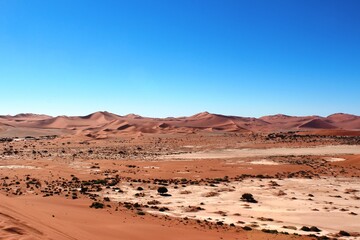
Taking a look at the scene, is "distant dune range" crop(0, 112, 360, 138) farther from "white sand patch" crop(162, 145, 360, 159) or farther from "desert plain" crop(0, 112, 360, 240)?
"desert plain" crop(0, 112, 360, 240)

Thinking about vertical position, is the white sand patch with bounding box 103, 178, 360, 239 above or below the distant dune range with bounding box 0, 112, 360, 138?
below

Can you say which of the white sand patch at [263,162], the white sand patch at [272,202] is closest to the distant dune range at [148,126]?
the white sand patch at [263,162]

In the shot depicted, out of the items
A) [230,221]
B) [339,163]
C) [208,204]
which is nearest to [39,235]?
[230,221]

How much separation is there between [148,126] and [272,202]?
96459 mm

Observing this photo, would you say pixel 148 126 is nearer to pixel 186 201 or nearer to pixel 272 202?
pixel 186 201

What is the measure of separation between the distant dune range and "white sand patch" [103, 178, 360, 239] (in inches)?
2691

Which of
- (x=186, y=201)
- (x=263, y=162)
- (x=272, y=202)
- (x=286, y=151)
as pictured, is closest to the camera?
(x=186, y=201)

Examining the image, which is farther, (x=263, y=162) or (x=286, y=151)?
(x=286, y=151)

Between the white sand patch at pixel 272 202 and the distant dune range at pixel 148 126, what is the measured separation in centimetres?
6835

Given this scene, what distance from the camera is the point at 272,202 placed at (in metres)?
21.8

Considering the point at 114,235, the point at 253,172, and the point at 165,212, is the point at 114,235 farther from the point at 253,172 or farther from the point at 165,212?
the point at 253,172

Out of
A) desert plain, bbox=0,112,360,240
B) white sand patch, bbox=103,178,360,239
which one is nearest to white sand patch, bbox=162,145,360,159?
desert plain, bbox=0,112,360,240

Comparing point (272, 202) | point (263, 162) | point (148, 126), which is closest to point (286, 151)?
point (263, 162)

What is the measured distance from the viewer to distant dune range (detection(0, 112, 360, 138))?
103 meters
